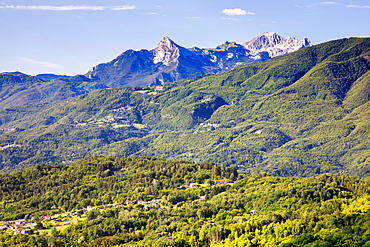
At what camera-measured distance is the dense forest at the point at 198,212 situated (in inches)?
4488

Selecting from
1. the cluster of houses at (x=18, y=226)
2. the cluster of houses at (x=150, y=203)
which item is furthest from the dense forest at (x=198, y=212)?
the cluster of houses at (x=18, y=226)

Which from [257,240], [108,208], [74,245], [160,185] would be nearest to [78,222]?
[108,208]

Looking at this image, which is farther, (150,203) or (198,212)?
(150,203)

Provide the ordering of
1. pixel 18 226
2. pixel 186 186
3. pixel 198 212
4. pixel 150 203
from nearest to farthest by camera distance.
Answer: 1. pixel 18 226
2. pixel 198 212
3. pixel 150 203
4. pixel 186 186

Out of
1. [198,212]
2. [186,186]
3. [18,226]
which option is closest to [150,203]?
[186,186]

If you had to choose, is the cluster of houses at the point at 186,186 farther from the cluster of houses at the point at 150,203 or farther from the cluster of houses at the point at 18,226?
the cluster of houses at the point at 18,226

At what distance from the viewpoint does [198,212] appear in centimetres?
14888

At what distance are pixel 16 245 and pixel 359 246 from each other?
79057 millimetres

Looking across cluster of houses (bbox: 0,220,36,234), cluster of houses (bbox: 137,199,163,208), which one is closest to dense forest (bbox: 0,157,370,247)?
cluster of houses (bbox: 137,199,163,208)

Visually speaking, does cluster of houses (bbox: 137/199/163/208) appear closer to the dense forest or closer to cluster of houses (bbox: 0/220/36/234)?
the dense forest

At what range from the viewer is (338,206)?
13112 centimetres

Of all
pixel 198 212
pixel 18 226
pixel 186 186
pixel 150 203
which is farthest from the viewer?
pixel 186 186

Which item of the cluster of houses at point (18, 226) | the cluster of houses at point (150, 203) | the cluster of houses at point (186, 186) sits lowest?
the cluster of houses at point (18, 226)

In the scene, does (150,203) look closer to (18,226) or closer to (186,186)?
(186,186)
